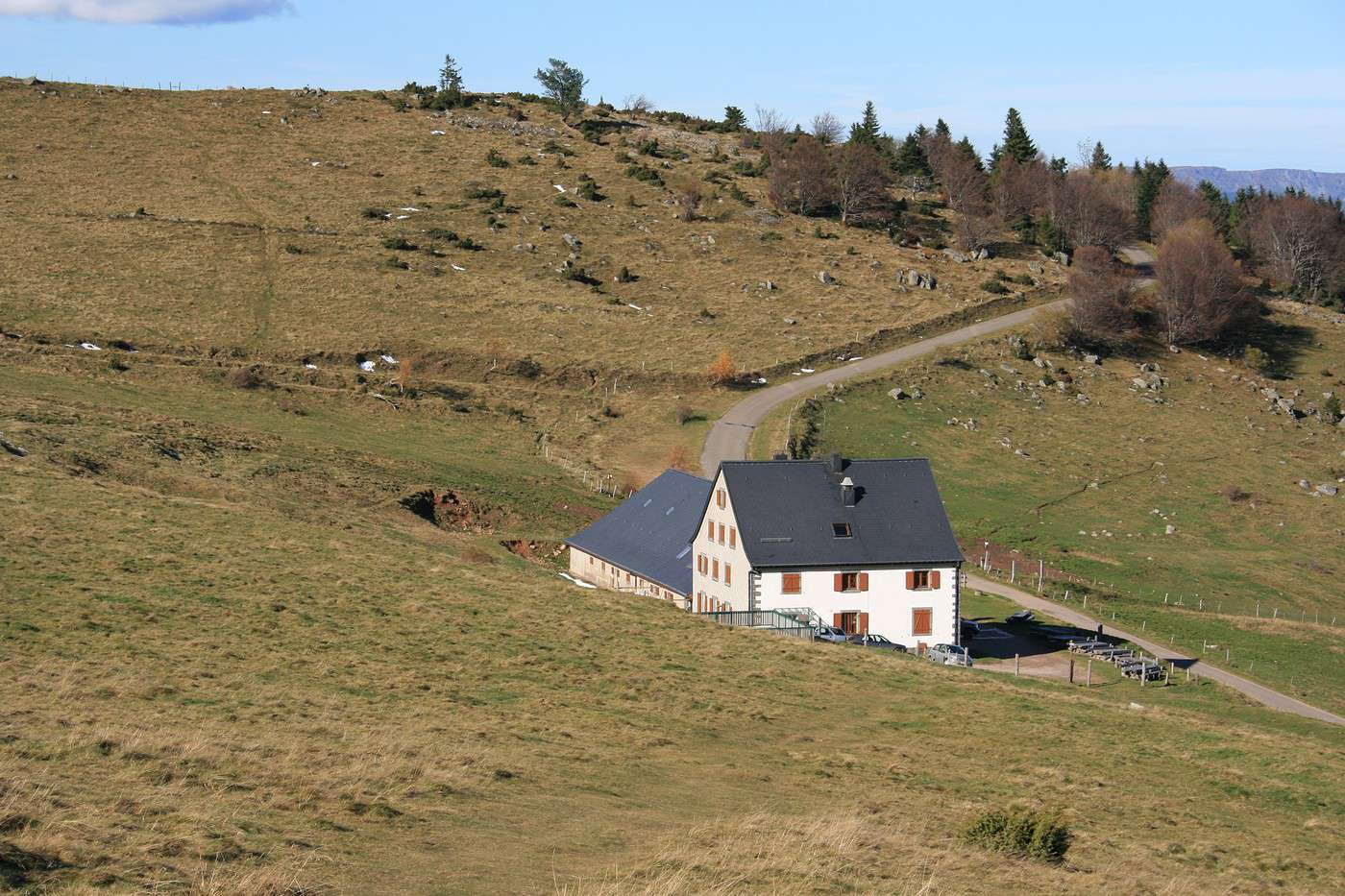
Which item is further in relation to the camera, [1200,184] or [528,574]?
[1200,184]

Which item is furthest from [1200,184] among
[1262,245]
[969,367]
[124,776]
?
[124,776]

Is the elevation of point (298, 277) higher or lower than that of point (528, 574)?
higher

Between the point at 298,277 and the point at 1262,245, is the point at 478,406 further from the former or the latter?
the point at 1262,245

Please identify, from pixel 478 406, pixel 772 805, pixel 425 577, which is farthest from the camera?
pixel 478 406

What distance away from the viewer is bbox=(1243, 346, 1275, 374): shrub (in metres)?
112

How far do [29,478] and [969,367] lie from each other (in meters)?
74.4

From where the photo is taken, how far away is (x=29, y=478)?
46500 mm

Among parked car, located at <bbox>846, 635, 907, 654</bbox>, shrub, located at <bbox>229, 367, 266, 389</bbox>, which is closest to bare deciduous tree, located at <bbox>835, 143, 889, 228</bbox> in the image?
shrub, located at <bbox>229, 367, 266, 389</bbox>

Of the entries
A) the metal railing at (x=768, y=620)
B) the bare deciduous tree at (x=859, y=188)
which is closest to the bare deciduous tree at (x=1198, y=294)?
the bare deciduous tree at (x=859, y=188)

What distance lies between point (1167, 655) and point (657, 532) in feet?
79.4

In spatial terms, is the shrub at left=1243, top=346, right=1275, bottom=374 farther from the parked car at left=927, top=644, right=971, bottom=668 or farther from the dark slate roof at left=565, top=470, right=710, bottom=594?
the parked car at left=927, top=644, right=971, bottom=668

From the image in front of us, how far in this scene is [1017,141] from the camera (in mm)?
167250

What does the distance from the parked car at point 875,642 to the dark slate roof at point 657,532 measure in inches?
369

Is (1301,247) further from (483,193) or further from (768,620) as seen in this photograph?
(768,620)
